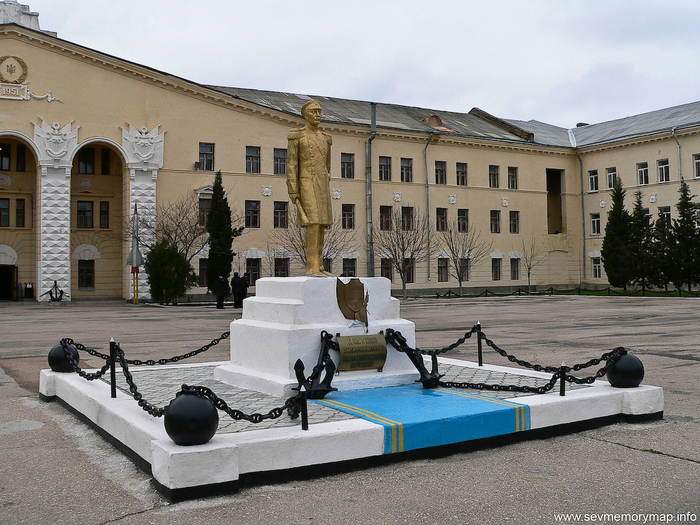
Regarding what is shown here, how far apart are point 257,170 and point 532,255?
73.4ft

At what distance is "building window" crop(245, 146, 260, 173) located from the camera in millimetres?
43688

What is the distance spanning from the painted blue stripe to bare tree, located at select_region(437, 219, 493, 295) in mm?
41274

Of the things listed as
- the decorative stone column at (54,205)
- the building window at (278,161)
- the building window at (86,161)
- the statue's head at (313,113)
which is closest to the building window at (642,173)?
the building window at (278,161)

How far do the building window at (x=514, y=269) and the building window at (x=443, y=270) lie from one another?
5.80 meters

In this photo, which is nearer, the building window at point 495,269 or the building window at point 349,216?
the building window at point 349,216

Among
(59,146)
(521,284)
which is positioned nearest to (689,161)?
(521,284)

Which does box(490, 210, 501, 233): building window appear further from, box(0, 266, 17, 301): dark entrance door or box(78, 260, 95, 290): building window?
box(0, 266, 17, 301): dark entrance door

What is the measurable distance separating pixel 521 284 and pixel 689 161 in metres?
14.5

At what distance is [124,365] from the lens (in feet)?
24.0

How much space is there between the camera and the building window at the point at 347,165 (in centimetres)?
4612

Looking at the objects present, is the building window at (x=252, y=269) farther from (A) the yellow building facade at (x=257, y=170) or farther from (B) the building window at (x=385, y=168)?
(B) the building window at (x=385, y=168)

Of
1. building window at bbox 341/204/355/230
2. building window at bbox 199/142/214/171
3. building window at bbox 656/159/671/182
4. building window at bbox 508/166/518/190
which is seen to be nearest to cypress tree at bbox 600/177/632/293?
building window at bbox 656/159/671/182

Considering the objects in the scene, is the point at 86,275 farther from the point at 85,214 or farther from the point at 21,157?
the point at 21,157

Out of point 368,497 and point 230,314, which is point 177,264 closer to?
point 230,314
